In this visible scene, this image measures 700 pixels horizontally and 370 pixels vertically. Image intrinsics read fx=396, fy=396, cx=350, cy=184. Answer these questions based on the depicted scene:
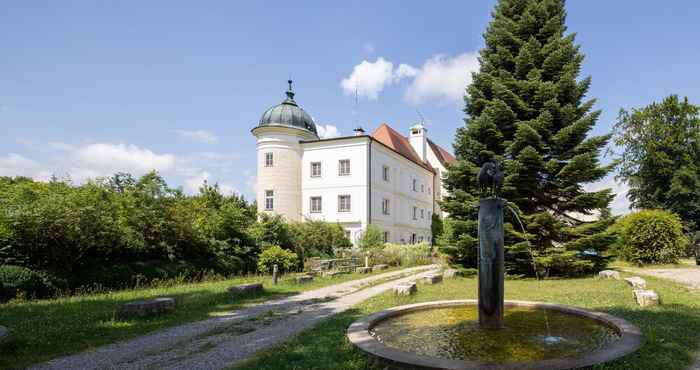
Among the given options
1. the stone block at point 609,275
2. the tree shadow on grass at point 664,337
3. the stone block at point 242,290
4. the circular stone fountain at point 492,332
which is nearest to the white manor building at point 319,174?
the stone block at point 609,275

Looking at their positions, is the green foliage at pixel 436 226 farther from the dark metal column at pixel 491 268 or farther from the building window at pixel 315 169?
the dark metal column at pixel 491 268

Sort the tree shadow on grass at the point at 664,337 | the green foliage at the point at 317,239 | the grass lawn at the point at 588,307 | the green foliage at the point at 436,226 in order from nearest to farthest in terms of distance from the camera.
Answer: the tree shadow on grass at the point at 664,337, the grass lawn at the point at 588,307, the green foliage at the point at 317,239, the green foliage at the point at 436,226

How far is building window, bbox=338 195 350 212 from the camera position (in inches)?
1229

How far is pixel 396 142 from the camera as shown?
38.7 m

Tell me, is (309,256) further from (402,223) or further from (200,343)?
(200,343)

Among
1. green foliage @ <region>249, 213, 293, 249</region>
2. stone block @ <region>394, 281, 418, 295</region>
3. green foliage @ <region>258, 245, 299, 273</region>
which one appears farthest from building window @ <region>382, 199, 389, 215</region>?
stone block @ <region>394, 281, 418, 295</region>

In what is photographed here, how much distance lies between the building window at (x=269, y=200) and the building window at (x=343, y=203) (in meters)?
5.29

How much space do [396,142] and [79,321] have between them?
1301 inches

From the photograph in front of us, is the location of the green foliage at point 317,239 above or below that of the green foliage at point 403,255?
above

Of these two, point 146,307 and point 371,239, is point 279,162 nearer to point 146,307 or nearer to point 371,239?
point 371,239

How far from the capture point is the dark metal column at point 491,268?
604cm

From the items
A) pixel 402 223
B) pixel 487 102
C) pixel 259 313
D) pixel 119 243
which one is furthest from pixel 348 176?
pixel 259 313

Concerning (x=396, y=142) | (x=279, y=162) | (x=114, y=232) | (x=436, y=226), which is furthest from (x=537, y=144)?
(x=436, y=226)

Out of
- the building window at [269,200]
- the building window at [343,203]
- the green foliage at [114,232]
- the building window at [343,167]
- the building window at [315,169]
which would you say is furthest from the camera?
the building window at [315,169]
